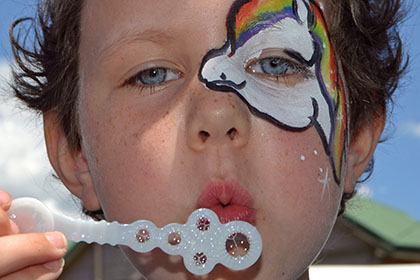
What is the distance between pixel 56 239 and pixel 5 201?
0.11 metres

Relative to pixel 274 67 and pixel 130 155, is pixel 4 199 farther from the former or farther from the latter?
pixel 274 67

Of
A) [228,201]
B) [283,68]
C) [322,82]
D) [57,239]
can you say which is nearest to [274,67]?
[283,68]

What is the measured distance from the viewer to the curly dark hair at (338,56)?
157 cm

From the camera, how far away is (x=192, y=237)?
113 centimetres

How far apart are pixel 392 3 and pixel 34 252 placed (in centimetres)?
148

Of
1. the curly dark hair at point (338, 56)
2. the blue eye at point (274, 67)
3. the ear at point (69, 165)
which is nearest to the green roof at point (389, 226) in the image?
the curly dark hair at point (338, 56)

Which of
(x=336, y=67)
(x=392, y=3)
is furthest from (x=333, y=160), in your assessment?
(x=392, y=3)

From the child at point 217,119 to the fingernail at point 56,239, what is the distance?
2.1 inches

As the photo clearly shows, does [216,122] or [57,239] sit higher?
[216,122]

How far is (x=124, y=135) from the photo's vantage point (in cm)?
129

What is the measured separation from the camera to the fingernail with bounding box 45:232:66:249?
3.17 ft

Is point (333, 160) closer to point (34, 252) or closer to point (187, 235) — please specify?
point (187, 235)

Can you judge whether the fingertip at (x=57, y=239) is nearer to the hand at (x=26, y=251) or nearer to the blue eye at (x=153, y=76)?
the hand at (x=26, y=251)

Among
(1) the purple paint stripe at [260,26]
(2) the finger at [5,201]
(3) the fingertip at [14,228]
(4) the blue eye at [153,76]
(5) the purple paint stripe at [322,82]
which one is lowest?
(3) the fingertip at [14,228]
